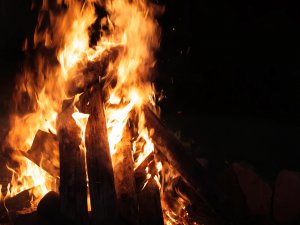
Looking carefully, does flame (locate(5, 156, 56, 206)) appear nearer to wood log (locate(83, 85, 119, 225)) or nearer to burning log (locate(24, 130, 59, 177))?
burning log (locate(24, 130, 59, 177))

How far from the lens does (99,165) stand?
9.36 feet

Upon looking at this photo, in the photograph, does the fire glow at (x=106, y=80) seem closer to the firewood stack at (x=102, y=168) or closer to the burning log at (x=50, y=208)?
the firewood stack at (x=102, y=168)

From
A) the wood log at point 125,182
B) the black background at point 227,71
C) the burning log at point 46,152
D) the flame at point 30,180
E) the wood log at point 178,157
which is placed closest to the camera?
the wood log at point 125,182

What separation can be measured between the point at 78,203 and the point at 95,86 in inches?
49.0

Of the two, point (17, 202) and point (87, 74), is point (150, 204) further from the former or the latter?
point (17, 202)

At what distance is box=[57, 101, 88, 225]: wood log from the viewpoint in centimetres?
269

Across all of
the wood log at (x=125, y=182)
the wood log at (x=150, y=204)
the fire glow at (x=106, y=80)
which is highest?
the fire glow at (x=106, y=80)

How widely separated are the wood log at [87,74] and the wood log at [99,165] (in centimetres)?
9

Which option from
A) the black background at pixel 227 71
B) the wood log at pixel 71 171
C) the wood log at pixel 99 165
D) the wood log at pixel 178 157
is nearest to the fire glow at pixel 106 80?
the wood log at pixel 178 157

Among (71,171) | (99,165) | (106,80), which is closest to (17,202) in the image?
(71,171)

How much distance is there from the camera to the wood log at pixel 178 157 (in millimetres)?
3182

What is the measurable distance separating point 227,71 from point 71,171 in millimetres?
3650

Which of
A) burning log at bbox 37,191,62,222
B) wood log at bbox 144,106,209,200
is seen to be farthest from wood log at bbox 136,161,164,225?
burning log at bbox 37,191,62,222

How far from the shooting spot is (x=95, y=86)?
10.8 ft
